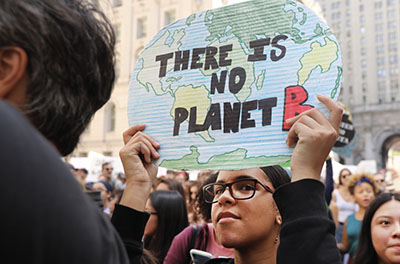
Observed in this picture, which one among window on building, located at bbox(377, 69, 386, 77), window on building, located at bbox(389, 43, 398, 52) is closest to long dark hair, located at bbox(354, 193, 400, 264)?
window on building, located at bbox(377, 69, 386, 77)

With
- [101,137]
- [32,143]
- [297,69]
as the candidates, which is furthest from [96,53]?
[101,137]

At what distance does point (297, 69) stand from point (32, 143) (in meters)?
1.12

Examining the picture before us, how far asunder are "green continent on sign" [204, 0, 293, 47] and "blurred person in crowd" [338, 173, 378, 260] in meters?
2.83

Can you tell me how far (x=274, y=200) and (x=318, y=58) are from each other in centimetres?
53

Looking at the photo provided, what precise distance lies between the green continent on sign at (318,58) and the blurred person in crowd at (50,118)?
751 millimetres

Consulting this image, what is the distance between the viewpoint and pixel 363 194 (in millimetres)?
5109

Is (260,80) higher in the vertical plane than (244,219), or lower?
higher

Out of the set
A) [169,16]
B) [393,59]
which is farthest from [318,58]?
[393,59]

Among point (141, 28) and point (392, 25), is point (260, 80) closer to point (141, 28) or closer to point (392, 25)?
point (141, 28)

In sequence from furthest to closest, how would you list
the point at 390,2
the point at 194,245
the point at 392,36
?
1. the point at 390,2
2. the point at 392,36
3. the point at 194,245

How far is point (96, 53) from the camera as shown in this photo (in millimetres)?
794

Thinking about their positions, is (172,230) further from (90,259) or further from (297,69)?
(90,259)

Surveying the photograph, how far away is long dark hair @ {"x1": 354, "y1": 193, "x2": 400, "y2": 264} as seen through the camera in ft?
8.20

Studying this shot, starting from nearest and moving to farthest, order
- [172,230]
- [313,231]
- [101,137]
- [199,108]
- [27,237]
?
1. [27,237]
2. [313,231]
3. [199,108]
4. [172,230]
5. [101,137]
